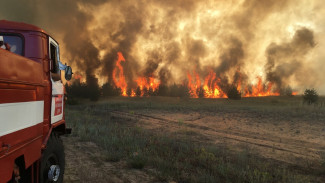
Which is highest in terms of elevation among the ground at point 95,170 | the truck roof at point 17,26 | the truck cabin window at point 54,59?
the truck roof at point 17,26

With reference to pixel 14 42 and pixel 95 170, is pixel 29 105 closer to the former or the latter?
pixel 14 42

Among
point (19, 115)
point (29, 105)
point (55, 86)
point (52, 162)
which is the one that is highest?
point (55, 86)

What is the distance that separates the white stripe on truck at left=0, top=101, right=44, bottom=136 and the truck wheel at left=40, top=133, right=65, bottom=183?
77 centimetres

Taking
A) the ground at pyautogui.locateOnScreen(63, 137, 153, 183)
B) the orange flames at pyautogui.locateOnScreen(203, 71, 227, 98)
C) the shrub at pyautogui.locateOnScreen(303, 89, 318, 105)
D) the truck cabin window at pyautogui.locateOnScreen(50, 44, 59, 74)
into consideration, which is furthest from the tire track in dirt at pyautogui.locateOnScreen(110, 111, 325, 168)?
the orange flames at pyautogui.locateOnScreen(203, 71, 227, 98)

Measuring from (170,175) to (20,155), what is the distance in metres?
4.33

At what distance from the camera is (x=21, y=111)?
2.89 m

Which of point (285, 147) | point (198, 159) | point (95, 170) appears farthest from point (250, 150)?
point (95, 170)

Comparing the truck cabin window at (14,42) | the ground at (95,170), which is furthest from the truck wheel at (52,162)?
the truck cabin window at (14,42)

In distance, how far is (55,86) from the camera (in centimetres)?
445

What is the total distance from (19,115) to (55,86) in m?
1.70

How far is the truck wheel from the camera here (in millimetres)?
3916

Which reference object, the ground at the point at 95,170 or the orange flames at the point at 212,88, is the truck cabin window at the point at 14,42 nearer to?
the ground at the point at 95,170

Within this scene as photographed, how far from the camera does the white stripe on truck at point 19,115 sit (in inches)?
96.3

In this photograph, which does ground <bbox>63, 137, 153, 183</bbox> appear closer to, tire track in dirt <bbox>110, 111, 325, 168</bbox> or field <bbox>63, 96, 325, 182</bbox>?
field <bbox>63, 96, 325, 182</bbox>
